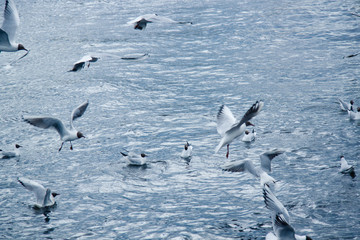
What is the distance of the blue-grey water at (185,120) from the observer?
541 inches

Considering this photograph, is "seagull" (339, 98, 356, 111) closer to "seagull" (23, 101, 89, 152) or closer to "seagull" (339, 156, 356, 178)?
"seagull" (339, 156, 356, 178)

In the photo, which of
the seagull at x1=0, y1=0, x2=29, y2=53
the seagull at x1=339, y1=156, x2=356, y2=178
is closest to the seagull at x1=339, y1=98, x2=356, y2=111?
the seagull at x1=339, y1=156, x2=356, y2=178

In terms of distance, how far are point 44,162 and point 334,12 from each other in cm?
2346

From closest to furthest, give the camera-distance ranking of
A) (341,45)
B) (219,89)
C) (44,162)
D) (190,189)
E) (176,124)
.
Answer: (190,189), (44,162), (176,124), (219,89), (341,45)

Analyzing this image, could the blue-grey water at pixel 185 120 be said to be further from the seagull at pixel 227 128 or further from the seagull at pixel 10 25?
the seagull at pixel 10 25

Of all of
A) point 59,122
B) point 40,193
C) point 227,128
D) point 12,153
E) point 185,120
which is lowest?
point 12,153

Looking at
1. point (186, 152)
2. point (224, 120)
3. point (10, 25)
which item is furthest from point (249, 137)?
point (10, 25)

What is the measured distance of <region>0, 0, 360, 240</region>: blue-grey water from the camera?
541 inches

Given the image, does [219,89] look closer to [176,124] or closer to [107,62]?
[176,124]

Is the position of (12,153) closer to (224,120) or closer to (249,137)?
(224,120)

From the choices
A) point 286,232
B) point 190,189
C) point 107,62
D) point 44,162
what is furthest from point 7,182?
point 107,62

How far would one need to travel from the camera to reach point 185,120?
20250 mm

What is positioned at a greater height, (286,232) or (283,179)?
(286,232)

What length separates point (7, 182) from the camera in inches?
635
